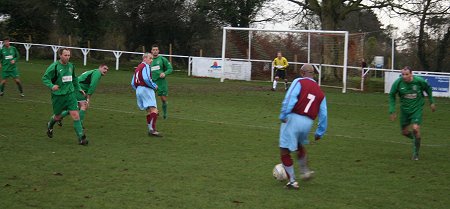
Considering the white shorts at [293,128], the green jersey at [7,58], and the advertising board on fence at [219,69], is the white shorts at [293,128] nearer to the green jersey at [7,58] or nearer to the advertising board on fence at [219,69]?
the green jersey at [7,58]

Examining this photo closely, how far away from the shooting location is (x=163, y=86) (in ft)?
52.7

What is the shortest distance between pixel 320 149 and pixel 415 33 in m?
27.9

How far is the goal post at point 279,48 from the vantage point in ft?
98.1

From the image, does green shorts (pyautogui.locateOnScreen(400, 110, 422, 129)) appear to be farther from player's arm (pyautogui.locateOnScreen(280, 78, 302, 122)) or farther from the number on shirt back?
player's arm (pyautogui.locateOnScreen(280, 78, 302, 122))

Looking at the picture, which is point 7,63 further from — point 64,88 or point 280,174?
point 280,174

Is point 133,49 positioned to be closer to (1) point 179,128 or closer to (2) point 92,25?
(2) point 92,25

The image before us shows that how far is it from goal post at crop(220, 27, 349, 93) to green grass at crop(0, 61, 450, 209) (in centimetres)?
1174

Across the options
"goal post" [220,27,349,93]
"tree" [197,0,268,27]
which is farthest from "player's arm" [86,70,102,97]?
"tree" [197,0,268,27]

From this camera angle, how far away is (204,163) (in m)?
10.1

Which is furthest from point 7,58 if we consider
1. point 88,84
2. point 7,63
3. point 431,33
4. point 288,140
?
point 431,33

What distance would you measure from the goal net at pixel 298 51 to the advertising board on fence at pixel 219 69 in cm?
23

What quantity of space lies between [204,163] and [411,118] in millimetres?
4117

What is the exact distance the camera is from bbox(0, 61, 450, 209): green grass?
7688 mm

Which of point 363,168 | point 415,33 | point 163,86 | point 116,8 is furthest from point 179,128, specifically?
point 116,8
